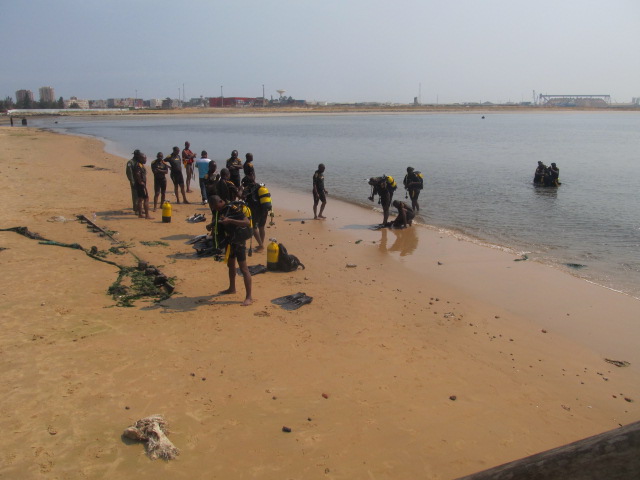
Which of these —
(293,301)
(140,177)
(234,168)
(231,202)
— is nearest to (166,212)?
(140,177)

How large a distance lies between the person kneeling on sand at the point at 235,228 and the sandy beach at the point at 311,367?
0.54 meters

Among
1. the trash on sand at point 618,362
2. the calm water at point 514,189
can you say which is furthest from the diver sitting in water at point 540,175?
the trash on sand at point 618,362

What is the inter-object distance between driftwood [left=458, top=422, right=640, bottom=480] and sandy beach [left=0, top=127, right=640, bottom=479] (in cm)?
250

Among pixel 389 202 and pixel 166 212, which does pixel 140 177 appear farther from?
pixel 389 202

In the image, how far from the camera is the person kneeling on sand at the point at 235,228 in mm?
7211

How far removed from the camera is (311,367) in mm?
5664

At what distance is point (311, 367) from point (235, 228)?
8.18ft

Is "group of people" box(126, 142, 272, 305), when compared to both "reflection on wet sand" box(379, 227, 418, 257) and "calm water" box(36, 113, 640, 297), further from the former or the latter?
"calm water" box(36, 113, 640, 297)

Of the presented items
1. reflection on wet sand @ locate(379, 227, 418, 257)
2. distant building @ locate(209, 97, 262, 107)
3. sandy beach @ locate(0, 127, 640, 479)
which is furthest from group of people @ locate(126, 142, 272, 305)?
distant building @ locate(209, 97, 262, 107)

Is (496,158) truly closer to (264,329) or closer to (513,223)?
(513,223)

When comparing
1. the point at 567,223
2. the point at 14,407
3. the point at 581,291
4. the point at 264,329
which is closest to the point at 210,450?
the point at 14,407

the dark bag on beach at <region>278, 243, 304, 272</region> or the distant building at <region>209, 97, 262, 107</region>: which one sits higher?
the distant building at <region>209, 97, 262, 107</region>

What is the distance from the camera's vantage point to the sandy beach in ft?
13.8

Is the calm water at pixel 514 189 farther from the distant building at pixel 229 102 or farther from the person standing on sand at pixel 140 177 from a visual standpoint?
the distant building at pixel 229 102
